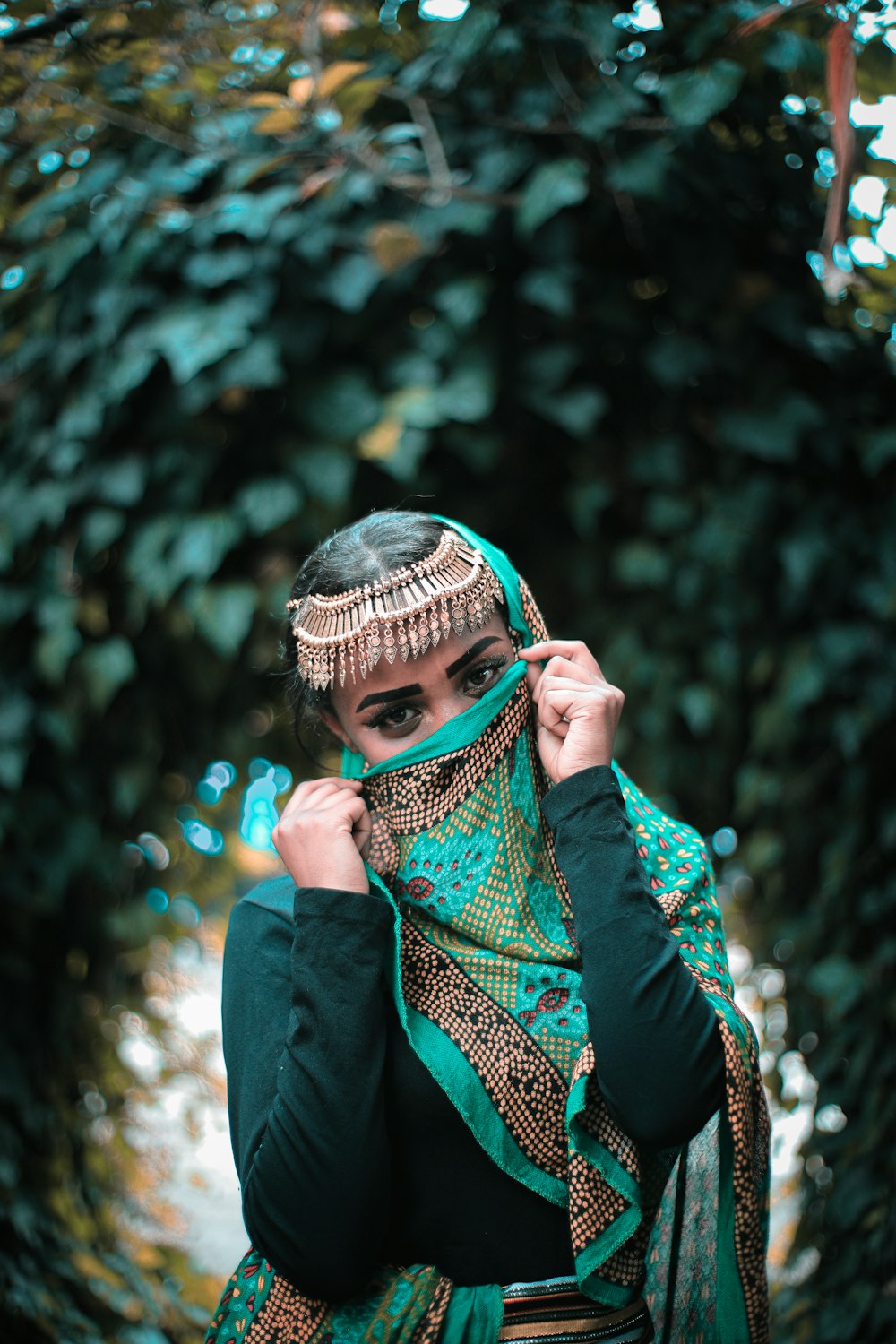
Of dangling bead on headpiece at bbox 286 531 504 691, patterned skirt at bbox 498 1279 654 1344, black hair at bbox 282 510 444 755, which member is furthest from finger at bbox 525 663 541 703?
patterned skirt at bbox 498 1279 654 1344

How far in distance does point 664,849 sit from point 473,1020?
1.18ft

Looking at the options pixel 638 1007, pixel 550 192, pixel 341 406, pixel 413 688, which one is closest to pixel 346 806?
pixel 413 688

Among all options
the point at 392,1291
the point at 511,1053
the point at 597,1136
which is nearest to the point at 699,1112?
the point at 597,1136

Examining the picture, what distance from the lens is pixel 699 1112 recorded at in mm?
1301

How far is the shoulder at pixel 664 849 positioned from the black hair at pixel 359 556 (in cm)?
40

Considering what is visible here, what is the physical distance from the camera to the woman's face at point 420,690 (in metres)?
1.46

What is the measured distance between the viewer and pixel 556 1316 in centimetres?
136

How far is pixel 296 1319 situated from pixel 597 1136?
1.43 ft

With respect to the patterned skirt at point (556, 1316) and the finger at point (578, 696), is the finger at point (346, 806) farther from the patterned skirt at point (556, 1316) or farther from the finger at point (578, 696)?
the patterned skirt at point (556, 1316)

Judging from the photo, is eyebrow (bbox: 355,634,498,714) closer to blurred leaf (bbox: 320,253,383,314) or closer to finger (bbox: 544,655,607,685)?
finger (bbox: 544,655,607,685)

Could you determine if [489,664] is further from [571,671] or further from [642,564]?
[642,564]

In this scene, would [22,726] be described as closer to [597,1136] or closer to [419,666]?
[419,666]

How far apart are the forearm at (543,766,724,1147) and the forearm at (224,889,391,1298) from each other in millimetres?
253

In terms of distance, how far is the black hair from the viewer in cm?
151
